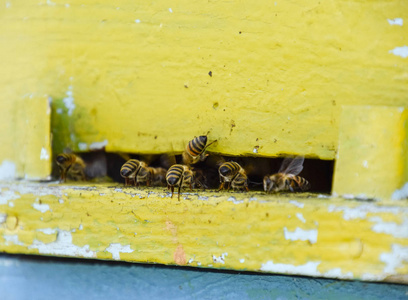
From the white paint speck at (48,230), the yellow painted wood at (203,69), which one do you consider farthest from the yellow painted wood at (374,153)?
the white paint speck at (48,230)

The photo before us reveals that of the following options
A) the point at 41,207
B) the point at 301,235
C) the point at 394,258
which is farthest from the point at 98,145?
the point at 394,258

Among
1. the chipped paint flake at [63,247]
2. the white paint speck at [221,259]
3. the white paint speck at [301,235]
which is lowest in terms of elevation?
the chipped paint flake at [63,247]

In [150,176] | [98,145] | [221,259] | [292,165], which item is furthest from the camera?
[150,176]

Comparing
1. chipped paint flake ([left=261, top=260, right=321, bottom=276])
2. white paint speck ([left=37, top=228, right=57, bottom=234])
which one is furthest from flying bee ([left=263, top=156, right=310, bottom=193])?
white paint speck ([left=37, top=228, right=57, bottom=234])

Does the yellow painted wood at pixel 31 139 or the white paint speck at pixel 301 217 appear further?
the yellow painted wood at pixel 31 139

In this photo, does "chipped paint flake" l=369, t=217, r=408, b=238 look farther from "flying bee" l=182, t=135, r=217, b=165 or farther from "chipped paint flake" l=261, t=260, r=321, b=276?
"flying bee" l=182, t=135, r=217, b=165

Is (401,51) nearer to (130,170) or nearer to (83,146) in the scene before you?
(130,170)

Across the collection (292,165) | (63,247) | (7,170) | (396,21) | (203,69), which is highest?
(396,21)

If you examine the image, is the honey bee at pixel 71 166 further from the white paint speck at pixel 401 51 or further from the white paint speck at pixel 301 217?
the white paint speck at pixel 401 51
